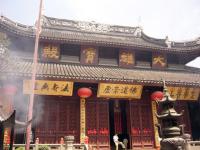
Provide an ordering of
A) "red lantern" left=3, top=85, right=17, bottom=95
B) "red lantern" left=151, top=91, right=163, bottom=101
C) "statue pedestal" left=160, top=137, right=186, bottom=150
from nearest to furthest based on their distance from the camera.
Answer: "statue pedestal" left=160, top=137, right=186, bottom=150
"red lantern" left=3, top=85, right=17, bottom=95
"red lantern" left=151, top=91, right=163, bottom=101

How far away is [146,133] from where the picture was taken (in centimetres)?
1275

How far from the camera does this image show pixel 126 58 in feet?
50.0

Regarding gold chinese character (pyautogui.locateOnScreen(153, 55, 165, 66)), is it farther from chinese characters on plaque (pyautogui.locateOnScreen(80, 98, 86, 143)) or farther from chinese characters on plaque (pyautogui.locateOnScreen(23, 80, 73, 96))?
chinese characters on plaque (pyautogui.locateOnScreen(23, 80, 73, 96))

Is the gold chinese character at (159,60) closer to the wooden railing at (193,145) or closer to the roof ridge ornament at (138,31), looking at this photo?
the roof ridge ornament at (138,31)

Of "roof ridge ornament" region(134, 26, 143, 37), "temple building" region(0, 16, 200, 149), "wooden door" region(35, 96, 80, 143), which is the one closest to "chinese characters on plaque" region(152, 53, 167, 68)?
"temple building" region(0, 16, 200, 149)

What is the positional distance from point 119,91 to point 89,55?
10.9 ft

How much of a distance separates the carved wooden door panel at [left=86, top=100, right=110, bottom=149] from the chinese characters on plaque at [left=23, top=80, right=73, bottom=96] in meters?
1.44

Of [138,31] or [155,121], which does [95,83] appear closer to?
[155,121]

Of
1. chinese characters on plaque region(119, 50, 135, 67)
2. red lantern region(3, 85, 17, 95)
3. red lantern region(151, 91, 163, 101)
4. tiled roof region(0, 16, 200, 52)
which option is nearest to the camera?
red lantern region(3, 85, 17, 95)

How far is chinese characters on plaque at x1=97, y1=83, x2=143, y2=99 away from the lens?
39.4 feet

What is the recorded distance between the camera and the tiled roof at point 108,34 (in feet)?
49.9

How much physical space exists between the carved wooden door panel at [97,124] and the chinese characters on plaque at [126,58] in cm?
334

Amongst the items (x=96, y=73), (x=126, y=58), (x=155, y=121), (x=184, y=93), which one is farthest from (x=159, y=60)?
(x=96, y=73)

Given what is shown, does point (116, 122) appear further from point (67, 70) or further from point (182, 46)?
point (182, 46)
